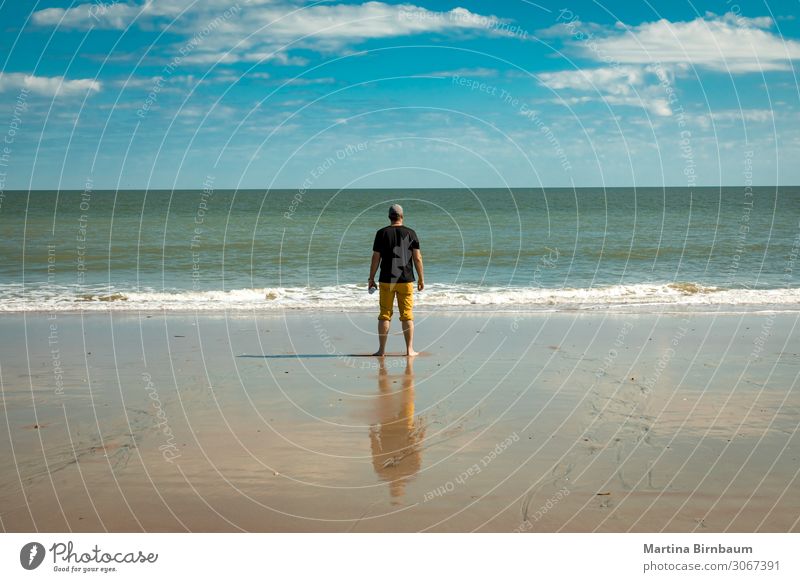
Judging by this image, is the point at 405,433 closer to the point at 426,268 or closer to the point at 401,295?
the point at 401,295

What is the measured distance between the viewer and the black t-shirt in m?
11.5

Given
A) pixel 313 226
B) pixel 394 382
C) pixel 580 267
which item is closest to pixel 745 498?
pixel 394 382

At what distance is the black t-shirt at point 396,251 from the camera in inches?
452

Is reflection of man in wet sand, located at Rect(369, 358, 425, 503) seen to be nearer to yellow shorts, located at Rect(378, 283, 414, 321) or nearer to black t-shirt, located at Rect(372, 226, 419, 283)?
yellow shorts, located at Rect(378, 283, 414, 321)

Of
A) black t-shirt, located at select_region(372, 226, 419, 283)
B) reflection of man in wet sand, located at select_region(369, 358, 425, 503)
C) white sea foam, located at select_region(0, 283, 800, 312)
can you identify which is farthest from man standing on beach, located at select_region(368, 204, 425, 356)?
white sea foam, located at select_region(0, 283, 800, 312)

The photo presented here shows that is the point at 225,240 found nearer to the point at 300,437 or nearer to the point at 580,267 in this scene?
the point at 580,267

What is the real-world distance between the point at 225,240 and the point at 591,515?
38.8 meters

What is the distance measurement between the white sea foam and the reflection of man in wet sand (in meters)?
8.29

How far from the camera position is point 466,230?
5078cm
